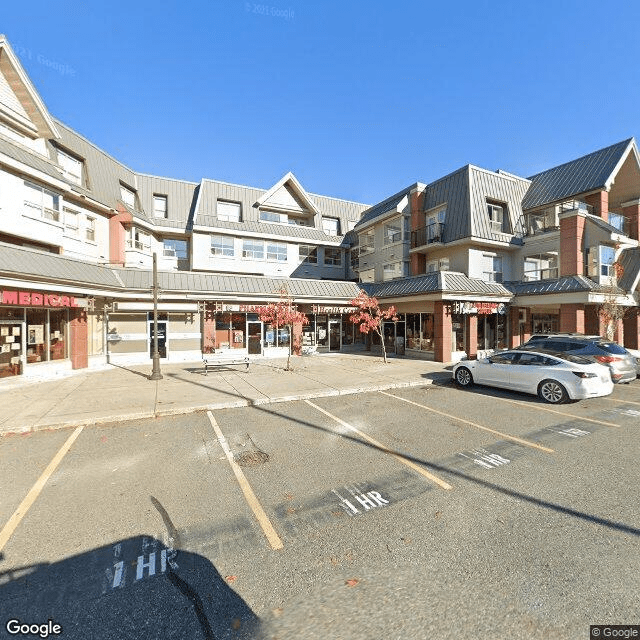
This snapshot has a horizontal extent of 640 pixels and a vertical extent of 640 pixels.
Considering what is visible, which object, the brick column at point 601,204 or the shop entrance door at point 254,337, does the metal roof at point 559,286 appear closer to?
the brick column at point 601,204

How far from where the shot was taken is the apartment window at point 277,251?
26766 millimetres

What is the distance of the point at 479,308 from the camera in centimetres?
1908

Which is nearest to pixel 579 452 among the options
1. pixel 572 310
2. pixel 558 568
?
pixel 558 568

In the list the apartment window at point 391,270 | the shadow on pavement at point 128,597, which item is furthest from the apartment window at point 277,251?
the shadow on pavement at point 128,597

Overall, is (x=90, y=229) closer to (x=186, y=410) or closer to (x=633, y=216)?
(x=186, y=410)

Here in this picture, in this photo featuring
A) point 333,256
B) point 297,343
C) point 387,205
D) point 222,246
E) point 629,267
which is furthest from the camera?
point 333,256

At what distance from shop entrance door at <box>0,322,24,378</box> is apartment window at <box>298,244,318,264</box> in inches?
754

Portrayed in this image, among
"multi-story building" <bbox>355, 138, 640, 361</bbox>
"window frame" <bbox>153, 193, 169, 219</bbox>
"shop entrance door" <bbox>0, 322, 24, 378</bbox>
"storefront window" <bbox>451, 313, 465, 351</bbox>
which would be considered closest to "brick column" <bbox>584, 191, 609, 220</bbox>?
"multi-story building" <bbox>355, 138, 640, 361</bbox>

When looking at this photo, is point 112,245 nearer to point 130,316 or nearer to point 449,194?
point 130,316

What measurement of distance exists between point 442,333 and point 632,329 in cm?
1540

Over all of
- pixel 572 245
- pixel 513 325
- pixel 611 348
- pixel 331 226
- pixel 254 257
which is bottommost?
pixel 611 348

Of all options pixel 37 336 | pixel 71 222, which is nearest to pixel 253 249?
pixel 71 222

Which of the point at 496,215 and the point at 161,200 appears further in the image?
the point at 161,200

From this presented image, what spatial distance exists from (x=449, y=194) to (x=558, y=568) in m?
22.5
